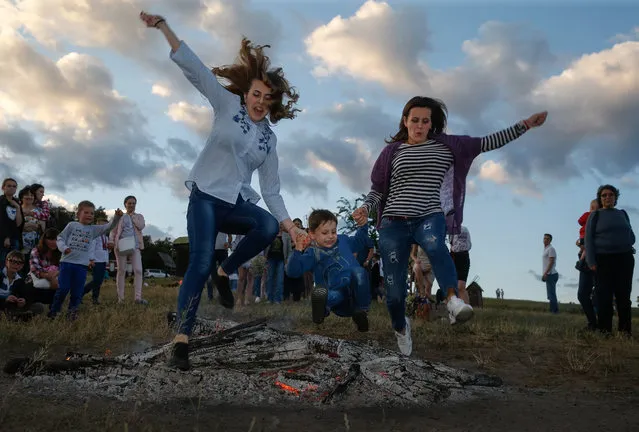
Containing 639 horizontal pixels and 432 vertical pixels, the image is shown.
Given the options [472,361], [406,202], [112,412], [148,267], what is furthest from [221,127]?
[148,267]

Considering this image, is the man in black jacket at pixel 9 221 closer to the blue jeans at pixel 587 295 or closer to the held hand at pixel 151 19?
the held hand at pixel 151 19

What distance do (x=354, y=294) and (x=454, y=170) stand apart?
5.98 ft

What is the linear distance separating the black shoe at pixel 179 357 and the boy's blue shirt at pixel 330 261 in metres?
2.30

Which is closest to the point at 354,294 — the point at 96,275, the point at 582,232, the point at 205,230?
the point at 205,230

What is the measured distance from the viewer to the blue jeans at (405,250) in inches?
204

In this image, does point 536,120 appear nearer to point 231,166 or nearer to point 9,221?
point 231,166

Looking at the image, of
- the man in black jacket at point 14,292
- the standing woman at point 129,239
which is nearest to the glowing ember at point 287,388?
the man in black jacket at point 14,292

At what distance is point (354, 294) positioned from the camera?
6.56m

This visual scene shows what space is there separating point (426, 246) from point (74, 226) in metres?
5.86

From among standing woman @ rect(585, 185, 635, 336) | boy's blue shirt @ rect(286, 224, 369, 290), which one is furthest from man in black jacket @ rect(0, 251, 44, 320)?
standing woman @ rect(585, 185, 635, 336)

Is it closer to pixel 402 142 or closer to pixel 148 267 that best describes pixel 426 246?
pixel 402 142

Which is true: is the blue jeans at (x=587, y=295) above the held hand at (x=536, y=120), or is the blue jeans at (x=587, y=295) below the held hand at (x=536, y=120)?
below

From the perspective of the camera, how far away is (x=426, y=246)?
5227 millimetres

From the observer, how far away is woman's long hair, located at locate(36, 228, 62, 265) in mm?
9406
